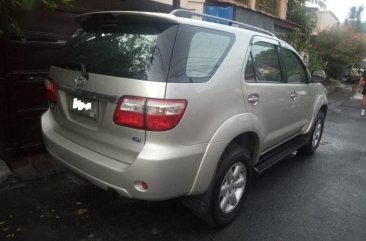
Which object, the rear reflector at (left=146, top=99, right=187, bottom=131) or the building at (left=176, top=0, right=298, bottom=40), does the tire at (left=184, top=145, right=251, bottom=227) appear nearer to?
the rear reflector at (left=146, top=99, right=187, bottom=131)

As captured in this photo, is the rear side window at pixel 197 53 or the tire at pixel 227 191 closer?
the rear side window at pixel 197 53

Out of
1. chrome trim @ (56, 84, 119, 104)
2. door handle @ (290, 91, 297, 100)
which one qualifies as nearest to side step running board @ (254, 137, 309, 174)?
door handle @ (290, 91, 297, 100)

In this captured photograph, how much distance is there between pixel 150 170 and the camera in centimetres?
241

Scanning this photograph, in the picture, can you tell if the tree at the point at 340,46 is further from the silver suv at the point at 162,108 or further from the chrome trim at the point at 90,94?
the chrome trim at the point at 90,94

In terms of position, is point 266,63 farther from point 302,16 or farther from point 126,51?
point 302,16

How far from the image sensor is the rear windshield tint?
246cm

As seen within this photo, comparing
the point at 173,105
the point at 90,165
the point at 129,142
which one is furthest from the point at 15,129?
the point at 173,105

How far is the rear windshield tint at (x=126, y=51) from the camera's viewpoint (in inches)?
96.7

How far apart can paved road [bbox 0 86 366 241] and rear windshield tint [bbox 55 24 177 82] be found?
1.43 metres

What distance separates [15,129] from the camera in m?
4.30

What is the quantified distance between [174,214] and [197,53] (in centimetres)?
164

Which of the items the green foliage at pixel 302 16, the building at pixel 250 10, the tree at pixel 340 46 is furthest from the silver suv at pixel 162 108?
the tree at pixel 340 46

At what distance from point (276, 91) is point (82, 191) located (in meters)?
2.41

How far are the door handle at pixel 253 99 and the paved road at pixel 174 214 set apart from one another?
1.17 metres
